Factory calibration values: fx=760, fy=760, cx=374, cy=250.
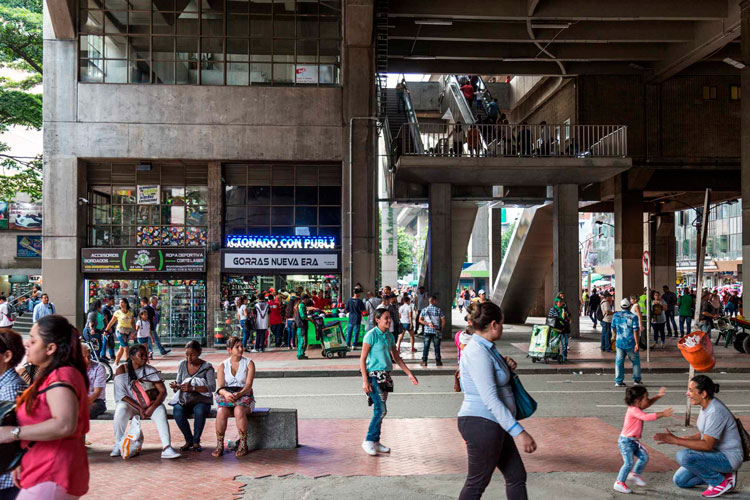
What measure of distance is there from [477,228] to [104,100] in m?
54.7

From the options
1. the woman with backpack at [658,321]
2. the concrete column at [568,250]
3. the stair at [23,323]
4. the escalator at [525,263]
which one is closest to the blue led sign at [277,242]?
the concrete column at [568,250]

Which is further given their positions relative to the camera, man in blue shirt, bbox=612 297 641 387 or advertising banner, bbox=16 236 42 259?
advertising banner, bbox=16 236 42 259

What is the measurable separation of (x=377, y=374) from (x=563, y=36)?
21636mm

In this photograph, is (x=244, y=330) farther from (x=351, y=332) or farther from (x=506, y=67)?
(x=506, y=67)

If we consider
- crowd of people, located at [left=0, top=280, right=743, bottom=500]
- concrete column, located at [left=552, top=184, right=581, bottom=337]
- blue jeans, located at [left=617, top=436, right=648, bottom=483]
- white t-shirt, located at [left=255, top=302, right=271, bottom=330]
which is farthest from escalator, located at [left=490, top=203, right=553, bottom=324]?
blue jeans, located at [left=617, top=436, right=648, bottom=483]

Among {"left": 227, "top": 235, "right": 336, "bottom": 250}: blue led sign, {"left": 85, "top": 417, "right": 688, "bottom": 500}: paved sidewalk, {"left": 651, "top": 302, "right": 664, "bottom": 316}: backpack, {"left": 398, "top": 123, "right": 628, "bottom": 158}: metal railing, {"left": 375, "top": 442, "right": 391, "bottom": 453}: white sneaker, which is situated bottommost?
{"left": 85, "top": 417, "right": 688, "bottom": 500}: paved sidewalk

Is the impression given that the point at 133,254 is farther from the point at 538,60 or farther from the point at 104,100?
the point at 538,60

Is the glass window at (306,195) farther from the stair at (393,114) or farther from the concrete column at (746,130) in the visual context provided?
the concrete column at (746,130)

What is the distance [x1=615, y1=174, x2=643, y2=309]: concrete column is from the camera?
1284 inches

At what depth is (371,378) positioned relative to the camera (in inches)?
352

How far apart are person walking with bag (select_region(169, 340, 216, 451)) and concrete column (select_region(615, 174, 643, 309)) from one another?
26609mm

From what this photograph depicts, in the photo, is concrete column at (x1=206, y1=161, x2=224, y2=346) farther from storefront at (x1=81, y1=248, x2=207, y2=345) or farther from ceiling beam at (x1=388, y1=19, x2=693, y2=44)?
ceiling beam at (x1=388, y1=19, x2=693, y2=44)

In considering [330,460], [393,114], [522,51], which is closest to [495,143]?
[522,51]

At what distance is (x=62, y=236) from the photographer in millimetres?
24828
